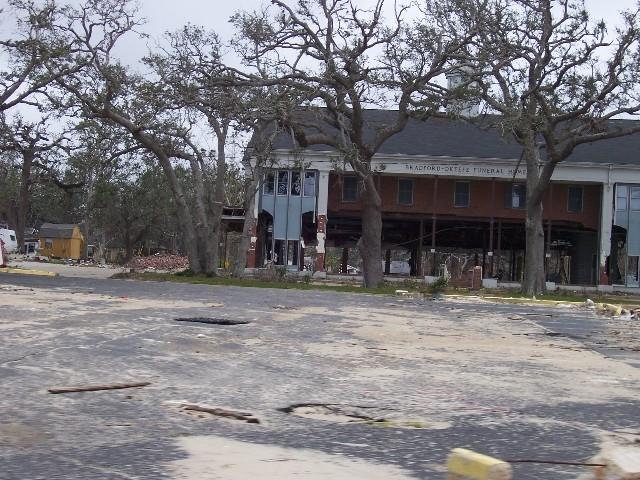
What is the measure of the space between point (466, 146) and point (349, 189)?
7188mm

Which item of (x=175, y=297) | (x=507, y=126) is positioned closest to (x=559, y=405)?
(x=175, y=297)

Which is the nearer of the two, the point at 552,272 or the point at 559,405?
the point at 559,405

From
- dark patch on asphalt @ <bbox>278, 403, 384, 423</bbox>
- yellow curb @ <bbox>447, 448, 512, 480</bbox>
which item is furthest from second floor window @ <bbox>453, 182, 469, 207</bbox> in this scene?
yellow curb @ <bbox>447, 448, 512, 480</bbox>

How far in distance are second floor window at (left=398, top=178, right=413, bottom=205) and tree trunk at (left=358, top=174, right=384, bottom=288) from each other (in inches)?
602

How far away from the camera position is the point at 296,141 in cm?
2789

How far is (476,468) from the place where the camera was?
382 cm

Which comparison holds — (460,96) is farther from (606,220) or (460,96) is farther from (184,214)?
(606,220)

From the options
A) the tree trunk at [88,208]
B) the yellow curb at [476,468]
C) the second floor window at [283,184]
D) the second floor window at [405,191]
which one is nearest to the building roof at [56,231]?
the tree trunk at [88,208]

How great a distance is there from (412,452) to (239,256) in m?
25.7

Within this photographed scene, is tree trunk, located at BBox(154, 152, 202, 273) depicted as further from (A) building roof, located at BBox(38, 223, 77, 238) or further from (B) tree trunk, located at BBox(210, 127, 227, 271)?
(A) building roof, located at BBox(38, 223, 77, 238)

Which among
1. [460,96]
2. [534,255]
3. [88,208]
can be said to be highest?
[460,96]

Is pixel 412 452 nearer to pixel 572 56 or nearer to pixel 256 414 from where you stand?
pixel 256 414

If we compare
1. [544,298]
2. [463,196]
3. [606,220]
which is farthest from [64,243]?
[544,298]

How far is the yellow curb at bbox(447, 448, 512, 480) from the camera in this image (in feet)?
12.2
